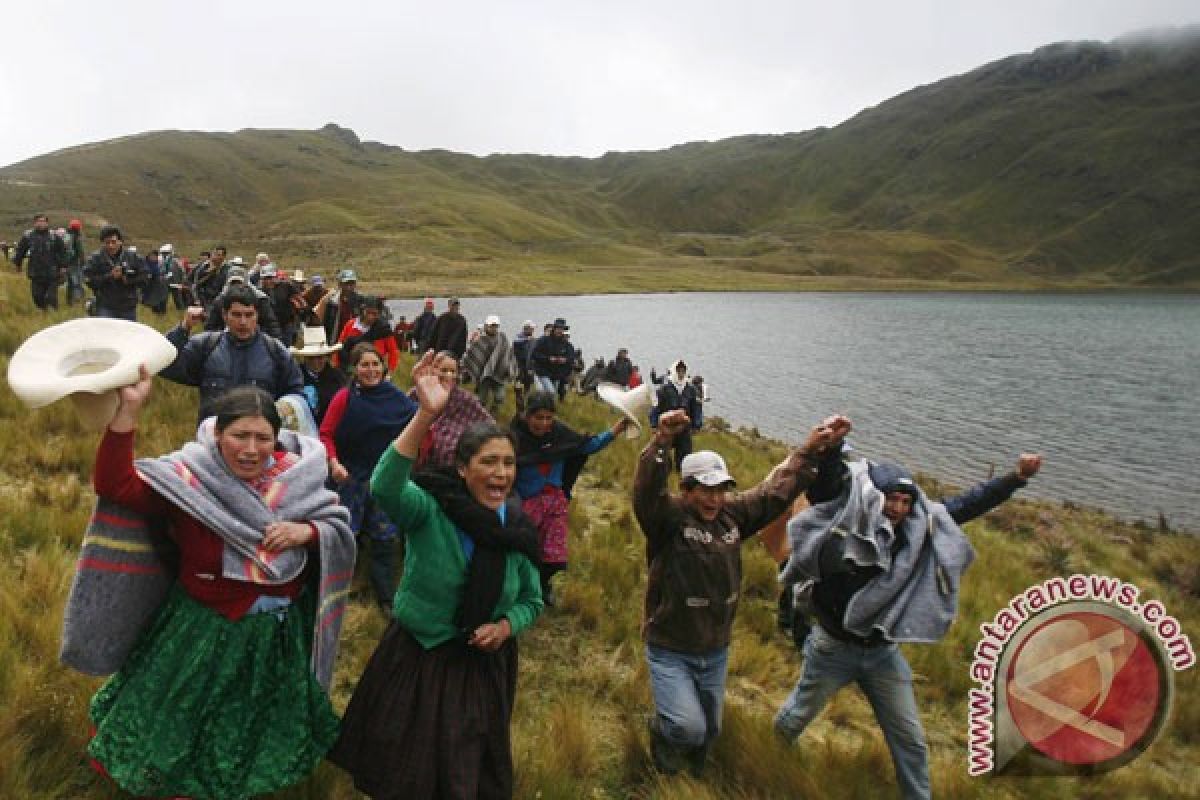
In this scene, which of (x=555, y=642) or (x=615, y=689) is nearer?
(x=615, y=689)

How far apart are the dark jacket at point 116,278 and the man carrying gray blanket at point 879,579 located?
9442 mm

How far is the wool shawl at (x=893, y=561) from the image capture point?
3.58m

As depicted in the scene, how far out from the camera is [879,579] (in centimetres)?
362

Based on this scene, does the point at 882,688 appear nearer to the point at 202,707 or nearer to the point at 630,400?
the point at 630,400

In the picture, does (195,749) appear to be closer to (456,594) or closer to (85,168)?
(456,594)

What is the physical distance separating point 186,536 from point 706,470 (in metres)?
2.45

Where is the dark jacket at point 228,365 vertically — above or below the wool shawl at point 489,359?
above

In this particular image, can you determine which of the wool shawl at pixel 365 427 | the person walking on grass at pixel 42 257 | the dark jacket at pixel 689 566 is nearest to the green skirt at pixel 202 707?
the dark jacket at pixel 689 566

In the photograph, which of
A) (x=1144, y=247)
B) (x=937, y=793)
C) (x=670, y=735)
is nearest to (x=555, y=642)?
(x=670, y=735)

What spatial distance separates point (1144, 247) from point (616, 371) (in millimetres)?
211747

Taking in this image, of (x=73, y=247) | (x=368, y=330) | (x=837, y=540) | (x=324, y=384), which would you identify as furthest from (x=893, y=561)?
(x=73, y=247)

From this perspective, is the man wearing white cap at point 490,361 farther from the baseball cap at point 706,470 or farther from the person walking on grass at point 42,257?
the baseball cap at point 706,470

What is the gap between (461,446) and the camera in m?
2.80

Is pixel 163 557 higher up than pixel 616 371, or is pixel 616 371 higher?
pixel 163 557
